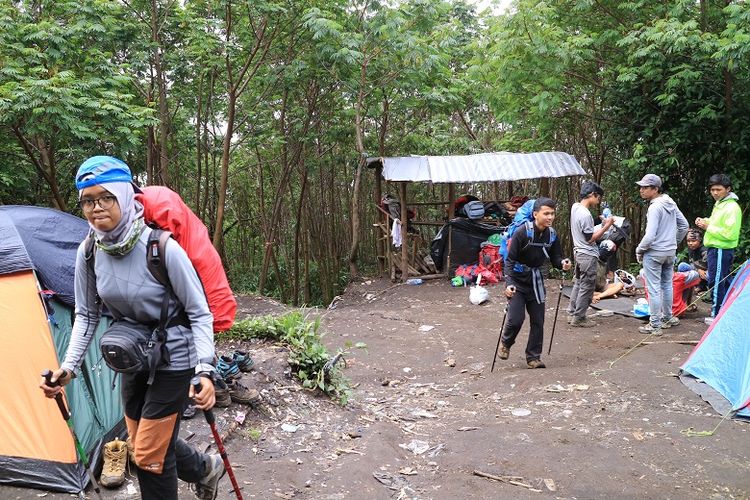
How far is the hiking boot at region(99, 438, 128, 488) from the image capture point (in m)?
3.43

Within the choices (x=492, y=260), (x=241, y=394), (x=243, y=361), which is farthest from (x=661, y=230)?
(x=492, y=260)

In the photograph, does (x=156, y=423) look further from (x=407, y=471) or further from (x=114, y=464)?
(x=407, y=471)

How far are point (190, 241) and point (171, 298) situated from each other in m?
0.27

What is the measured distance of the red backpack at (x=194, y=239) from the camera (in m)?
2.49

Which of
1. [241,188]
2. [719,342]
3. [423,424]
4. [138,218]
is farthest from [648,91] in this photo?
[241,188]

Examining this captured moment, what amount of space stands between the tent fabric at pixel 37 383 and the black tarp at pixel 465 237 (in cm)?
876

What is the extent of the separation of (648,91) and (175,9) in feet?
29.5

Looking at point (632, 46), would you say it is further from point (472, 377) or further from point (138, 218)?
point (138, 218)

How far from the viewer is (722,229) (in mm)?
6688

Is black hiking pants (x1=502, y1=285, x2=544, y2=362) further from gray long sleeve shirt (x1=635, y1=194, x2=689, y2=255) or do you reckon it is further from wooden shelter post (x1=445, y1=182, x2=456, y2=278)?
wooden shelter post (x1=445, y1=182, x2=456, y2=278)

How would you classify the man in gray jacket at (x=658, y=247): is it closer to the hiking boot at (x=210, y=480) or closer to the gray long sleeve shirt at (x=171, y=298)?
the hiking boot at (x=210, y=480)

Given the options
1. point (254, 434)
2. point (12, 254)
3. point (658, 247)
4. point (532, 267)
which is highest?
point (12, 254)

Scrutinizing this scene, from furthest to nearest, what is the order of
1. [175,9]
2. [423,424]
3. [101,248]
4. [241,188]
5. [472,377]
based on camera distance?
[241,188] → [175,9] → [472,377] → [423,424] → [101,248]

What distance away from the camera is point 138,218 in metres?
2.38
